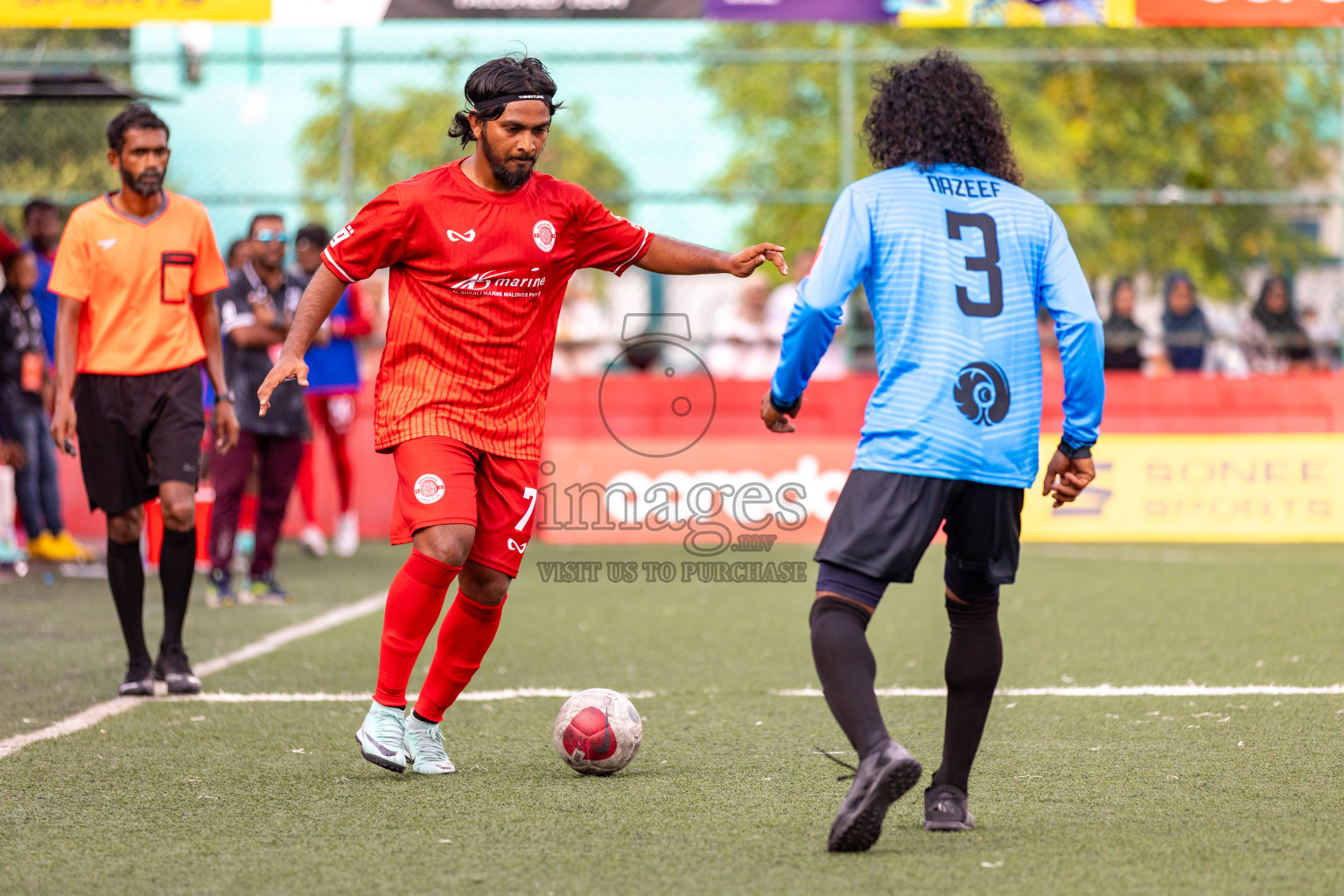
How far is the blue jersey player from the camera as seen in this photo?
372 centimetres

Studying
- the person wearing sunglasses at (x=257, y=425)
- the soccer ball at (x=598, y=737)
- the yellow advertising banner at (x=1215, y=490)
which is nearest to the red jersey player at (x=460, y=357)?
the soccer ball at (x=598, y=737)

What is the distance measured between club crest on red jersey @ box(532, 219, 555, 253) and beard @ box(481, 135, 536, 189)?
5.6 inches

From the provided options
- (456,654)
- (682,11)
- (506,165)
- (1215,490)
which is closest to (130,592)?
(456,654)

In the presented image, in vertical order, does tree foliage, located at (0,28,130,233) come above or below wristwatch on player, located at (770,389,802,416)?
above

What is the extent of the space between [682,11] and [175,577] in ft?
26.8

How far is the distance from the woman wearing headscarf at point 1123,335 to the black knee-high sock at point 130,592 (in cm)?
941

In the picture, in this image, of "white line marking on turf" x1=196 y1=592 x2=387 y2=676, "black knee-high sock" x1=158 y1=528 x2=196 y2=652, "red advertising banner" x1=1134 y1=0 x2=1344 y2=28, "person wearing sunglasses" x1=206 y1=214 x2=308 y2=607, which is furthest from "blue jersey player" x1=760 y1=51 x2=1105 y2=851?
"red advertising banner" x1=1134 y1=0 x2=1344 y2=28

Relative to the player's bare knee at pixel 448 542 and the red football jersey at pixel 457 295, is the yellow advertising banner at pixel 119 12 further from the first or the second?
the player's bare knee at pixel 448 542

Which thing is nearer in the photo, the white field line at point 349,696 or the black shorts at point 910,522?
the black shorts at point 910,522

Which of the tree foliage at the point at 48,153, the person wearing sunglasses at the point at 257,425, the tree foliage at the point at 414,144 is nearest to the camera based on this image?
the person wearing sunglasses at the point at 257,425

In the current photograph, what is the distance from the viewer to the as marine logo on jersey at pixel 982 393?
373cm

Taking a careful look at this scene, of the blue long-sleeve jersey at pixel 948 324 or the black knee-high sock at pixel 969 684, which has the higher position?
the blue long-sleeve jersey at pixel 948 324

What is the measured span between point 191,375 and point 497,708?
1795mm

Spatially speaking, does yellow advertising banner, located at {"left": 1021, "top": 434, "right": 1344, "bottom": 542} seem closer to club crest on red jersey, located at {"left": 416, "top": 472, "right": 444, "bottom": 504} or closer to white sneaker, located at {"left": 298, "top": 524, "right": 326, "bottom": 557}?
white sneaker, located at {"left": 298, "top": 524, "right": 326, "bottom": 557}
